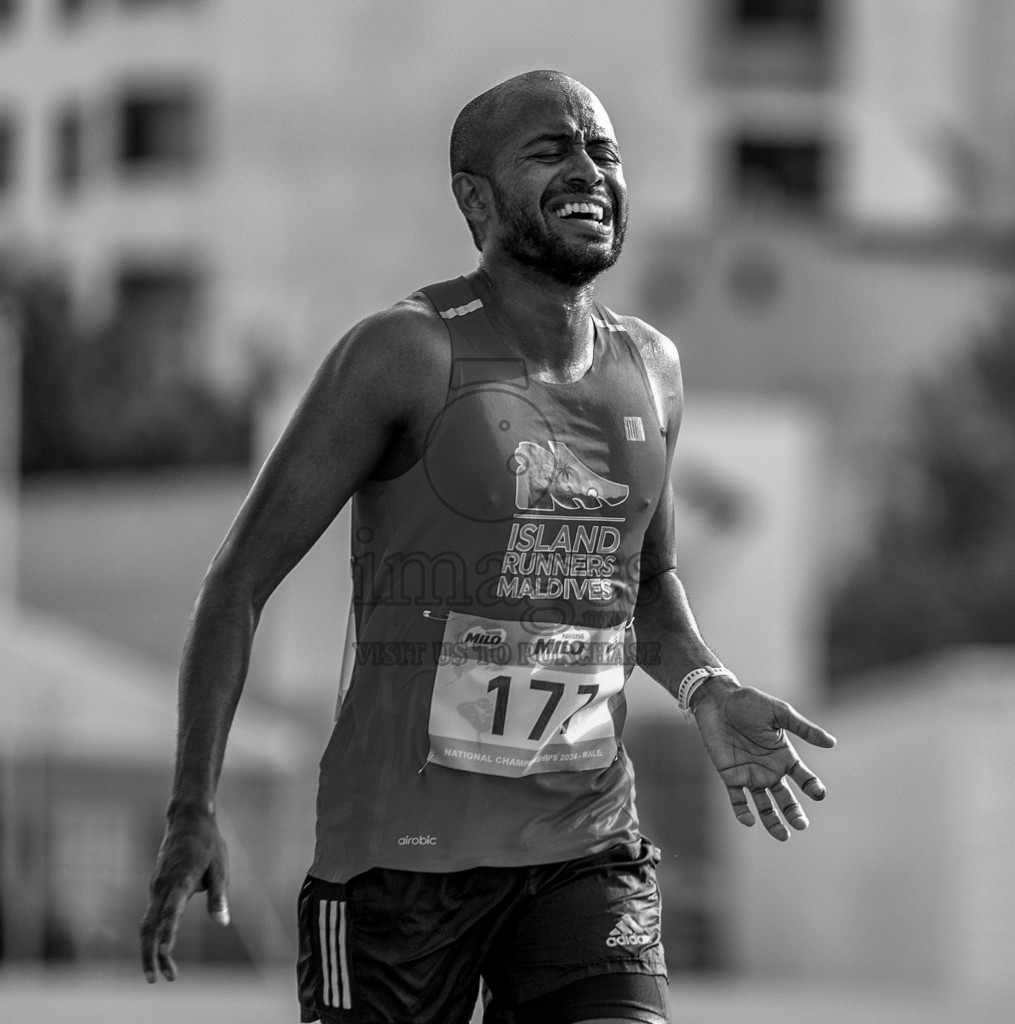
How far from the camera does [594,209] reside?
332 cm

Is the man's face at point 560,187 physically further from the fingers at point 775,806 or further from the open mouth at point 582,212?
the fingers at point 775,806

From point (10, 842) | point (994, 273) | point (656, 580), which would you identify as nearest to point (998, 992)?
point (10, 842)

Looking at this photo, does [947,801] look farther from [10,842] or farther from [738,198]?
[738,198]

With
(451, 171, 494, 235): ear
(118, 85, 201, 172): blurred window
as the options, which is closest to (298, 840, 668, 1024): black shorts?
(451, 171, 494, 235): ear

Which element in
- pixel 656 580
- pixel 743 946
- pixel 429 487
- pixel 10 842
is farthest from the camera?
pixel 743 946

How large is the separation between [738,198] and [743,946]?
22.5 meters

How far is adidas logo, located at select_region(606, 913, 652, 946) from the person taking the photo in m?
3.31

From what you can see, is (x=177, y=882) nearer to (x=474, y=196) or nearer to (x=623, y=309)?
(x=474, y=196)

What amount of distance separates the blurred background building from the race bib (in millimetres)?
11789

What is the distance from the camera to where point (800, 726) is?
10.6 feet

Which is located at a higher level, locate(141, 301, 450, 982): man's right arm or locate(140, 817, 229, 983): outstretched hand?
locate(141, 301, 450, 982): man's right arm

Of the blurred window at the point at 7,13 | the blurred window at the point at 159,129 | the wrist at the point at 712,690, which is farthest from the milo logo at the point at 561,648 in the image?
the blurred window at the point at 159,129

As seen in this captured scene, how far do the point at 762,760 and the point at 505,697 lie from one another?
1.30ft

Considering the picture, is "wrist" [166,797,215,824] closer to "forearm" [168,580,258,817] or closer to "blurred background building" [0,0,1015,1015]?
"forearm" [168,580,258,817]
